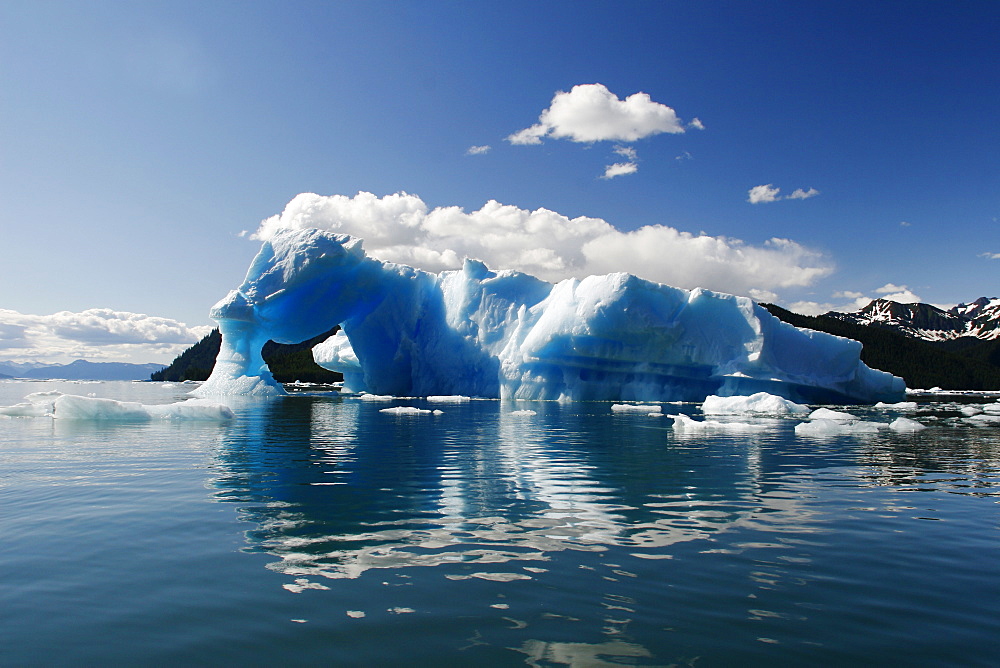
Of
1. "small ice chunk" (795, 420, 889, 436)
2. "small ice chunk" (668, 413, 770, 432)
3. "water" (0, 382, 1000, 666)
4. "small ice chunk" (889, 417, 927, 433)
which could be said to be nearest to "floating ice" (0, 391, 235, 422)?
"water" (0, 382, 1000, 666)

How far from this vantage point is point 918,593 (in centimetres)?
375

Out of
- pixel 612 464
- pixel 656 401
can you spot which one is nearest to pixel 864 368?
pixel 656 401

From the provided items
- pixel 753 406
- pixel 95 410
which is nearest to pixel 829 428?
pixel 753 406

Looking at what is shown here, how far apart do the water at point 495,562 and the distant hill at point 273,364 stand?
54.6 metres

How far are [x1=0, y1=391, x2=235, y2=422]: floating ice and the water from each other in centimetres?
715

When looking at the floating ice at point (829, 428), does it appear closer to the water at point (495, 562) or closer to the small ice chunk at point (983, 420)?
the small ice chunk at point (983, 420)

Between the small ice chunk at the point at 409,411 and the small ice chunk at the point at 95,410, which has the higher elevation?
the small ice chunk at the point at 95,410

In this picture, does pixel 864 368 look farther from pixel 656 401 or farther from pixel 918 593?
pixel 918 593

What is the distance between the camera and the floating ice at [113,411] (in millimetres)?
15844

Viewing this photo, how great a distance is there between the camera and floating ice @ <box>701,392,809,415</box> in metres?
20.8

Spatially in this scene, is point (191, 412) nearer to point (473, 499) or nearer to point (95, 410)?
point (95, 410)

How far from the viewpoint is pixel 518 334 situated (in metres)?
28.8

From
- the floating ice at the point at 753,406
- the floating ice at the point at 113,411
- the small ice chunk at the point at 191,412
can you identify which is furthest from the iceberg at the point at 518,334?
the small ice chunk at the point at 191,412

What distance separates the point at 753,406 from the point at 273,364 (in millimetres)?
77086
